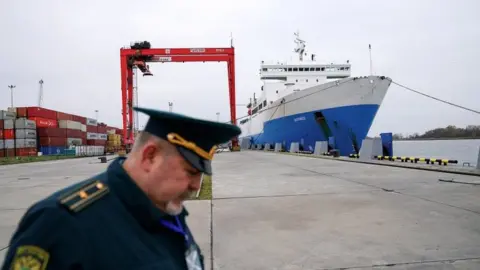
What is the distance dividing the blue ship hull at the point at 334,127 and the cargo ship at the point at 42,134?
13.7 metres

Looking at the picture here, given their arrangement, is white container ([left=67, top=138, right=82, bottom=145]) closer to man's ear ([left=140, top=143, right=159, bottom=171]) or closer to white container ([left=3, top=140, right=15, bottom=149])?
white container ([left=3, top=140, right=15, bottom=149])

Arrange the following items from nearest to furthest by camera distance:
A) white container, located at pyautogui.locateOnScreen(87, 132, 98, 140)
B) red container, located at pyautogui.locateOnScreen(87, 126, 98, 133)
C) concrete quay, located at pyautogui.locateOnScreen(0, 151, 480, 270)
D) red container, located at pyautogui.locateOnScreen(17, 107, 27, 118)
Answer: concrete quay, located at pyautogui.locateOnScreen(0, 151, 480, 270)
red container, located at pyautogui.locateOnScreen(17, 107, 27, 118)
white container, located at pyautogui.locateOnScreen(87, 132, 98, 140)
red container, located at pyautogui.locateOnScreen(87, 126, 98, 133)

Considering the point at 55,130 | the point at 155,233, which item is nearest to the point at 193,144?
the point at 155,233

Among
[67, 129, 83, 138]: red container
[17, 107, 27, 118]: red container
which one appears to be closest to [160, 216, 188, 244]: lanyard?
[17, 107, 27, 118]: red container

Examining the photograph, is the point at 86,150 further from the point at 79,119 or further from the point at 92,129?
the point at 92,129

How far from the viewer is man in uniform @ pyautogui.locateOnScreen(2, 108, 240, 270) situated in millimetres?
803

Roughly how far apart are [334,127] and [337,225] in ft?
55.8

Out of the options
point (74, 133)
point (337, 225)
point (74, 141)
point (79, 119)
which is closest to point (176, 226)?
point (337, 225)

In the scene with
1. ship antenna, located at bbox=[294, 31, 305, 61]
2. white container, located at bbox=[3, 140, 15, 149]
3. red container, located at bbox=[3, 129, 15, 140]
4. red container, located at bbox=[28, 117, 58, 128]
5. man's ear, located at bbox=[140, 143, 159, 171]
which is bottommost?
man's ear, located at bbox=[140, 143, 159, 171]

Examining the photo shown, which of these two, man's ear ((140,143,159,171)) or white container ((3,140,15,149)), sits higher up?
white container ((3,140,15,149))

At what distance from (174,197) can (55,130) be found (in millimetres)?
40607

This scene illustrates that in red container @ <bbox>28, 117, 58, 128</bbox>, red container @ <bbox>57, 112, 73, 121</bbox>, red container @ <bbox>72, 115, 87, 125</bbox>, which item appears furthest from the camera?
red container @ <bbox>72, 115, 87, 125</bbox>

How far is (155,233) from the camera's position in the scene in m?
0.97

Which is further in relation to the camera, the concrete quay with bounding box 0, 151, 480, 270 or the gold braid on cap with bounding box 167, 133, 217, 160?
the concrete quay with bounding box 0, 151, 480, 270
